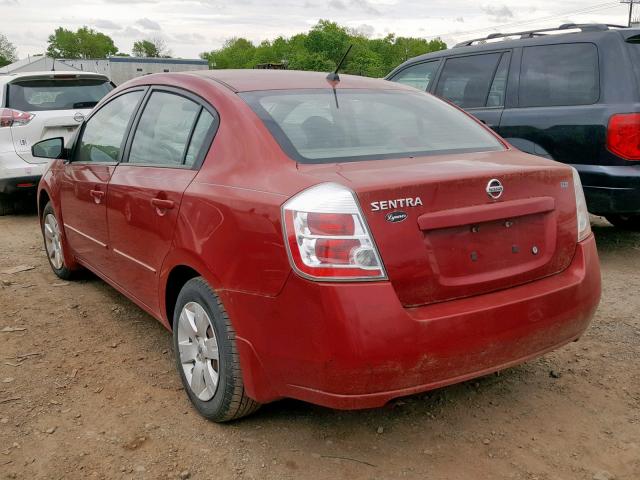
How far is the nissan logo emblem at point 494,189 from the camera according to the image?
8.40ft

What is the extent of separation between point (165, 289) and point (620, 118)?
3546 mm

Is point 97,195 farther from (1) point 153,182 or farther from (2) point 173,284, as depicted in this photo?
(2) point 173,284

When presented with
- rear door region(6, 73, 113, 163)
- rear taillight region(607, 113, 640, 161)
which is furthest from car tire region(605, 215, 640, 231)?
rear door region(6, 73, 113, 163)

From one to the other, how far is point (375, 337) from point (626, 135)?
3.45 meters

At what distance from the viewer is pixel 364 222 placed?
2.33 metres

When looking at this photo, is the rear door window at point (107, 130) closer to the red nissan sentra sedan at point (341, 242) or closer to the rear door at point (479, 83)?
the red nissan sentra sedan at point (341, 242)

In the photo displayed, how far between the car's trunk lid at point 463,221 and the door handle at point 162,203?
0.90 metres

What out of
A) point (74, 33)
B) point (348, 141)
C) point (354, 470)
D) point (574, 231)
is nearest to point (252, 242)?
point (348, 141)

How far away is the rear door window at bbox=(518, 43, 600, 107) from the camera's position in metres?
5.14

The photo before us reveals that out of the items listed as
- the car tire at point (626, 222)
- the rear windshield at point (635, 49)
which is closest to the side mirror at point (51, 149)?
the rear windshield at point (635, 49)

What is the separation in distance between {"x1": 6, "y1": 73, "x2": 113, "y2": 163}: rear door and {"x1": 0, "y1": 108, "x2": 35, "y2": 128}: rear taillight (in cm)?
5

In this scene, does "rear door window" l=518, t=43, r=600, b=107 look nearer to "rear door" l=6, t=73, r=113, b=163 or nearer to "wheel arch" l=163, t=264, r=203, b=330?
"wheel arch" l=163, t=264, r=203, b=330

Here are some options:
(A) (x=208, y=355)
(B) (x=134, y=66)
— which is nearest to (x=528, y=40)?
(A) (x=208, y=355)

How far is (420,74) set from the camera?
7.01 m
